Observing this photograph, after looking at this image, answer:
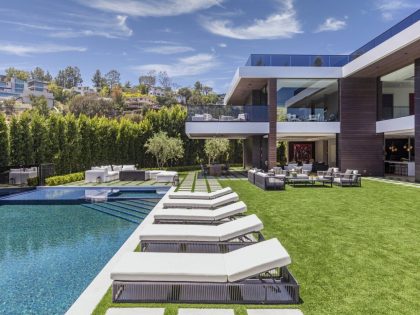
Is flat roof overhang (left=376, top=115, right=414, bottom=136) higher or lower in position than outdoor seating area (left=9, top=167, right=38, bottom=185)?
higher

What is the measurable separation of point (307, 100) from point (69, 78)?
511 ft

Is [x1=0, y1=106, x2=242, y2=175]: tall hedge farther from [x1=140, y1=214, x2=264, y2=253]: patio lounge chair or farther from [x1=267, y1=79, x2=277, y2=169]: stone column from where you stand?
[x1=140, y1=214, x2=264, y2=253]: patio lounge chair

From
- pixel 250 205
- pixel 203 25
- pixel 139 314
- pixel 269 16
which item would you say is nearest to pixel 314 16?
pixel 269 16

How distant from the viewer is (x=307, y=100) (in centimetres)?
2264

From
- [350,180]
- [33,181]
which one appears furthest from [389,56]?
[33,181]

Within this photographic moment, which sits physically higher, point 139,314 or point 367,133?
point 367,133

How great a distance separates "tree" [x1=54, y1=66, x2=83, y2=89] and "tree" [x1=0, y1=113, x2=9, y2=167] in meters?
151

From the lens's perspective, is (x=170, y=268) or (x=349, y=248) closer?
(x=170, y=268)

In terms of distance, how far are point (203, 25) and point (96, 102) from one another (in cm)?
6317

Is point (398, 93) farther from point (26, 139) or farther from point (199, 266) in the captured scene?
point (199, 266)

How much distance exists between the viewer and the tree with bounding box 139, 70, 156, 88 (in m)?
146

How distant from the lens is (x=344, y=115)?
829 inches

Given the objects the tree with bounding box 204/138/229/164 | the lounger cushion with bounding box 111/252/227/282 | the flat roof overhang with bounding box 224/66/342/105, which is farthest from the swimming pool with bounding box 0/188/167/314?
the tree with bounding box 204/138/229/164

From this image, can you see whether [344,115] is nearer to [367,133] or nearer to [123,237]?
[367,133]
